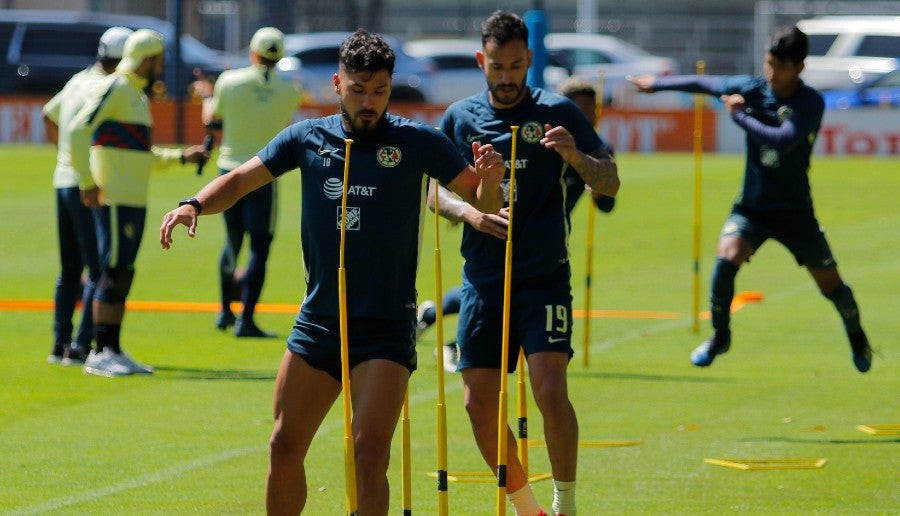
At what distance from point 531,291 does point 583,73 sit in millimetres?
32511

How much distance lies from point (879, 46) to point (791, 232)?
28982 millimetres

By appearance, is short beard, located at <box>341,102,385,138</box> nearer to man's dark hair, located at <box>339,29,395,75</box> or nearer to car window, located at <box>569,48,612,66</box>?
man's dark hair, located at <box>339,29,395,75</box>

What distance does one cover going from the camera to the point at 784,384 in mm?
11539

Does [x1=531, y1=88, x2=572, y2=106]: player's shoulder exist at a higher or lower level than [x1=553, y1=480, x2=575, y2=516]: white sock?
higher

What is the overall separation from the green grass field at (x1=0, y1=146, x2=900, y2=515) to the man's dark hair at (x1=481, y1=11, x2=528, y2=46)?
85.5 inches

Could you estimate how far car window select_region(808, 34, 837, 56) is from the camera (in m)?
38.1

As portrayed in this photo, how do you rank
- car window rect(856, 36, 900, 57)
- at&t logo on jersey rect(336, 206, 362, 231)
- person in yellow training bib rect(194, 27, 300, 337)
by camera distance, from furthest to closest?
car window rect(856, 36, 900, 57) < person in yellow training bib rect(194, 27, 300, 337) < at&t logo on jersey rect(336, 206, 362, 231)

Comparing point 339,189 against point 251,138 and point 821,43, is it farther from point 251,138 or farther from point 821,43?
point 821,43

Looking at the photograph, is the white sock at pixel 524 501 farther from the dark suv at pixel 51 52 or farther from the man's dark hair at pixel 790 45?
the dark suv at pixel 51 52

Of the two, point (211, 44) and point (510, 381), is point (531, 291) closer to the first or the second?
point (510, 381)

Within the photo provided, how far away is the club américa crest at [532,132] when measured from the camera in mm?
7473

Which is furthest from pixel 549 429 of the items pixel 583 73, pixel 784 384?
pixel 583 73

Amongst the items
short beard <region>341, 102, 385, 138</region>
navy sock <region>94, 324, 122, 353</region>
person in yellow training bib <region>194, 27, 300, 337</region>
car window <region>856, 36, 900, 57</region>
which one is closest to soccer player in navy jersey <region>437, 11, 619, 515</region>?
short beard <region>341, 102, 385, 138</region>

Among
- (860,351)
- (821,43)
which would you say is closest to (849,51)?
(821,43)
